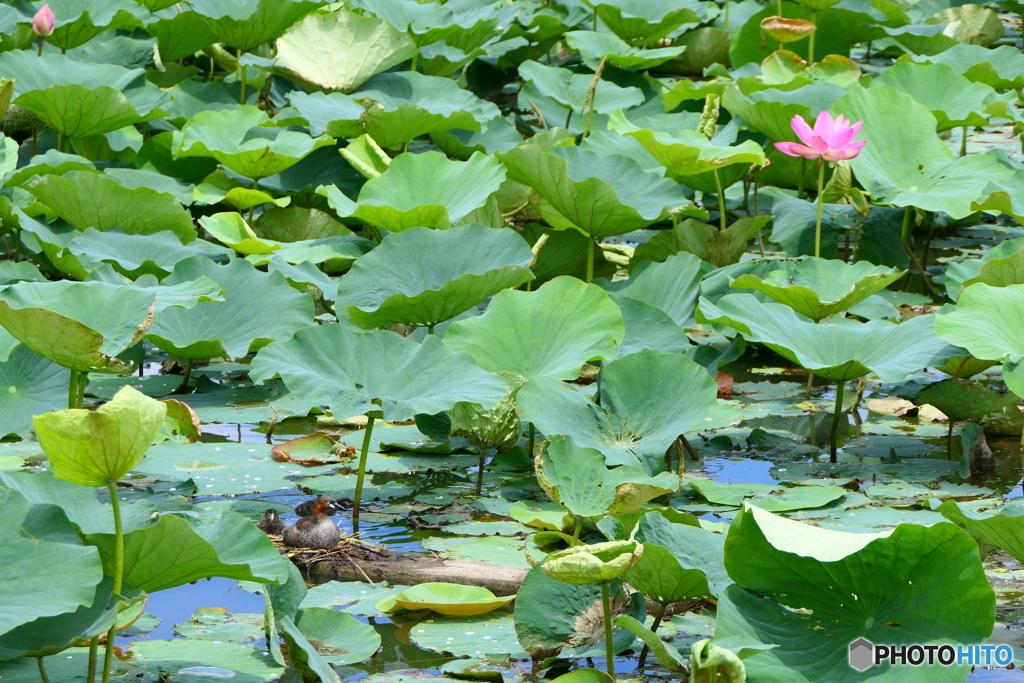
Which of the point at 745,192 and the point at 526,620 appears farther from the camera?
the point at 745,192

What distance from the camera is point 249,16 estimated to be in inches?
157

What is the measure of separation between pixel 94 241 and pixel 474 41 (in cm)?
227

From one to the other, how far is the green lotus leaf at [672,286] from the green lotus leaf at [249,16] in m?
1.99

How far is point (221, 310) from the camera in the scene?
252cm

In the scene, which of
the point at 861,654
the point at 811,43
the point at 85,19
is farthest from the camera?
the point at 811,43

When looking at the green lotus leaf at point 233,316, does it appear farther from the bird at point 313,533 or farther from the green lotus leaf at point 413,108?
the green lotus leaf at point 413,108

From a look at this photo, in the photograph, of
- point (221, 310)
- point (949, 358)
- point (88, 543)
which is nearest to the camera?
point (88, 543)

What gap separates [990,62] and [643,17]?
4.85ft

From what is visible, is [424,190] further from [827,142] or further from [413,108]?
[827,142]

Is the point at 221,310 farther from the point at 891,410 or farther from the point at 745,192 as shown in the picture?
the point at 745,192

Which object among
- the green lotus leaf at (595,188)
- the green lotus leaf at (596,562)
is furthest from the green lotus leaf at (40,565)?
the green lotus leaf at (595,188)

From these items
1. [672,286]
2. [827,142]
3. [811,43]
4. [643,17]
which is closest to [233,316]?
[672,286]

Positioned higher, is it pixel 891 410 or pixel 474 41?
pixel 474 41

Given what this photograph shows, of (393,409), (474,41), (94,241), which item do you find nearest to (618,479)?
(393,409)
